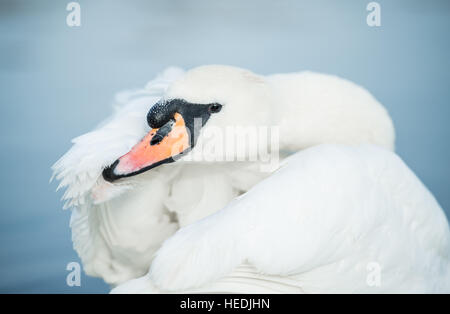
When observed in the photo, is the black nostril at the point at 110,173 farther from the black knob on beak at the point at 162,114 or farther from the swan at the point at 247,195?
the black knob on beak at the point at 162,114

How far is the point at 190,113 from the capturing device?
141 cm

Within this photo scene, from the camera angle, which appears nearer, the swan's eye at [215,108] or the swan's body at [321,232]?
the swan's body at [321,232]

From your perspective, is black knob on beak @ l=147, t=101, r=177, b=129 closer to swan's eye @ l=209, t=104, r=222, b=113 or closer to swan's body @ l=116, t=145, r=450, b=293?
→ swan's eye @ l=209, t=104, r=222, b=113

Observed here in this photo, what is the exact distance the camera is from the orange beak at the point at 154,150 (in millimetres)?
1351

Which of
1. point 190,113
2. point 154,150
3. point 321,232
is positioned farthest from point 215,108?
point 321,232

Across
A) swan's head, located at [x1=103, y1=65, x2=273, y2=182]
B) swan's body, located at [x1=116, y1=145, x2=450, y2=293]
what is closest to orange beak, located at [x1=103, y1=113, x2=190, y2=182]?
swan's head, located at [x1=103, y1=65, x2=273, y2=182]

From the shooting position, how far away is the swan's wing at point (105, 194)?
1389mm

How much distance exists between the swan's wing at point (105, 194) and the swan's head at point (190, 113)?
46 millimetres

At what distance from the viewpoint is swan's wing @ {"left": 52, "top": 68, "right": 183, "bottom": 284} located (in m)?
1.39

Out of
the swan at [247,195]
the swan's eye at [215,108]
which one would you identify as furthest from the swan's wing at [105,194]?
the swan's eye at [215,108]

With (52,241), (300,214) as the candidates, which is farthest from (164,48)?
(300,214)

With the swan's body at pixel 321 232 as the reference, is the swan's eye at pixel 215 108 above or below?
above

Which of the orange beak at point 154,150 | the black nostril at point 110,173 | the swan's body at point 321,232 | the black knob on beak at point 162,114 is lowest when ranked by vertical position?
the swan's body at point 321,232

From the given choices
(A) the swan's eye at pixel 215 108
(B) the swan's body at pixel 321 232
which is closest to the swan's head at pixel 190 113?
(A) the swan's eye at pixel 215 108
